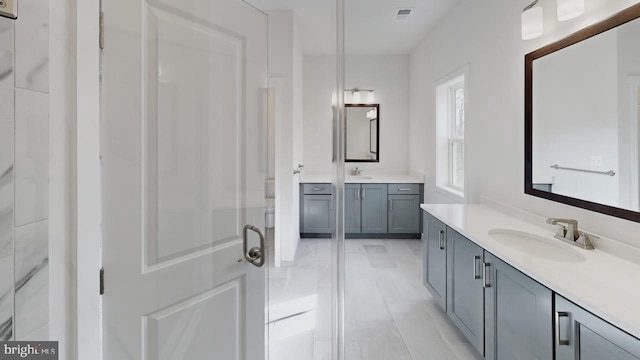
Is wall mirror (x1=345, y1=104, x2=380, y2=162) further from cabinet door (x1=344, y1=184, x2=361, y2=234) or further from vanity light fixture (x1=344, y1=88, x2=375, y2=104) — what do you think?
cabinet door (x1=344, y1=184, x2=361, y2=234)

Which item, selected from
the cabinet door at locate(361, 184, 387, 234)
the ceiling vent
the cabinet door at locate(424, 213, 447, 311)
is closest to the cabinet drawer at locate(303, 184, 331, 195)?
the cabinet door at locate(361, 184, 387, 234)

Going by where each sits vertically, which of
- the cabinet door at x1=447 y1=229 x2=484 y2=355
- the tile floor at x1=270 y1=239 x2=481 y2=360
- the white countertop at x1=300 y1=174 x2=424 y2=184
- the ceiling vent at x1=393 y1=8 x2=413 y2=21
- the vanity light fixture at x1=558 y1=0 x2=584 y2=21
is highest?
the ceiling vent at x1=393 y1=8 x2=413 y2=21

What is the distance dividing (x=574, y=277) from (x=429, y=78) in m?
3.08

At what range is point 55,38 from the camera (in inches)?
26.4

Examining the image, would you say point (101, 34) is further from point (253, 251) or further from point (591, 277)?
point (591, 277)

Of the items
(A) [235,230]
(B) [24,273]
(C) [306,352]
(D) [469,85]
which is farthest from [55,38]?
(D) [469,85]

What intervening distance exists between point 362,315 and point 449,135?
7.39 feet

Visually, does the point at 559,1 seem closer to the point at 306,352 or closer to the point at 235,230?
the point at 235,230

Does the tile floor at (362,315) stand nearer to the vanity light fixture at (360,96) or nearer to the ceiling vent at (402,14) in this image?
the vanity light fixture at (360,96)

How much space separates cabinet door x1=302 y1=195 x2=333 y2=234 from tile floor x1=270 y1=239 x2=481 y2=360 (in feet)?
1.59

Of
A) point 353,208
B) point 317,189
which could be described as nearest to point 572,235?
point 317,189

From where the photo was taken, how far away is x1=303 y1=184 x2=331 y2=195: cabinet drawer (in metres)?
3.57

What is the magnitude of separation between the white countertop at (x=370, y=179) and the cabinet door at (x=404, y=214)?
19 centimetres

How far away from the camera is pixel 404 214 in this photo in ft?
13.3
